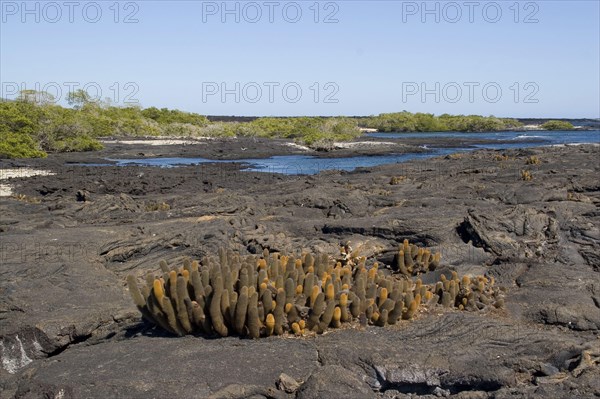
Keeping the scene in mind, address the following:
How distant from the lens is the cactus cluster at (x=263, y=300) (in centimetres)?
711

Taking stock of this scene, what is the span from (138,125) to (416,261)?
233 ft

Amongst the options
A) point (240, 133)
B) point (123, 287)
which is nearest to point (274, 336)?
point (123, 287)

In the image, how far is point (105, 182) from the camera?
28.2 meters

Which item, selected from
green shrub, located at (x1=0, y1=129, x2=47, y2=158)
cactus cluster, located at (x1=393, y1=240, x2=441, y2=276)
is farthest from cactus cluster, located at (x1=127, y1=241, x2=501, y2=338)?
green shrub, located at (x1=0, y1=129, x2=47, y2=158)

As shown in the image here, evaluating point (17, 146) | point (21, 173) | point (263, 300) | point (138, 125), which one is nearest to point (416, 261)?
point (263, 300)

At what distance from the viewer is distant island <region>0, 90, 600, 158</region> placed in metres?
46.1

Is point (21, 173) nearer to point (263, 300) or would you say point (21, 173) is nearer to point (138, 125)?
point (263, 300)

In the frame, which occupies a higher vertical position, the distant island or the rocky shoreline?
the distant island

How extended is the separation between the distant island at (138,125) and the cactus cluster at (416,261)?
114ft

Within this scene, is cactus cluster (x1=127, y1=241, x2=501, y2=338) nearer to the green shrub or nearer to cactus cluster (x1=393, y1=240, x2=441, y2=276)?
cactus cluster (x1=393, y1=240, x2=441, y2=276)

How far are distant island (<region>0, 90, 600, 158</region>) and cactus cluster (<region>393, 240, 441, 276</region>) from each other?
34724 mm

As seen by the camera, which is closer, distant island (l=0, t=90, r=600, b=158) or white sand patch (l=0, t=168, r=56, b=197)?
white sand patch (l=0, t=168, r=56, b=197)

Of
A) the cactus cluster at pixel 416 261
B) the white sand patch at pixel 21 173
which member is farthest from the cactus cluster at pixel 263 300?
the white sand patch at pixel 21 173

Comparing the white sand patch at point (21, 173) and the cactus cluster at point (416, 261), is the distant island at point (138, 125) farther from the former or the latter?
the cactus cluster at point (416, 261)
